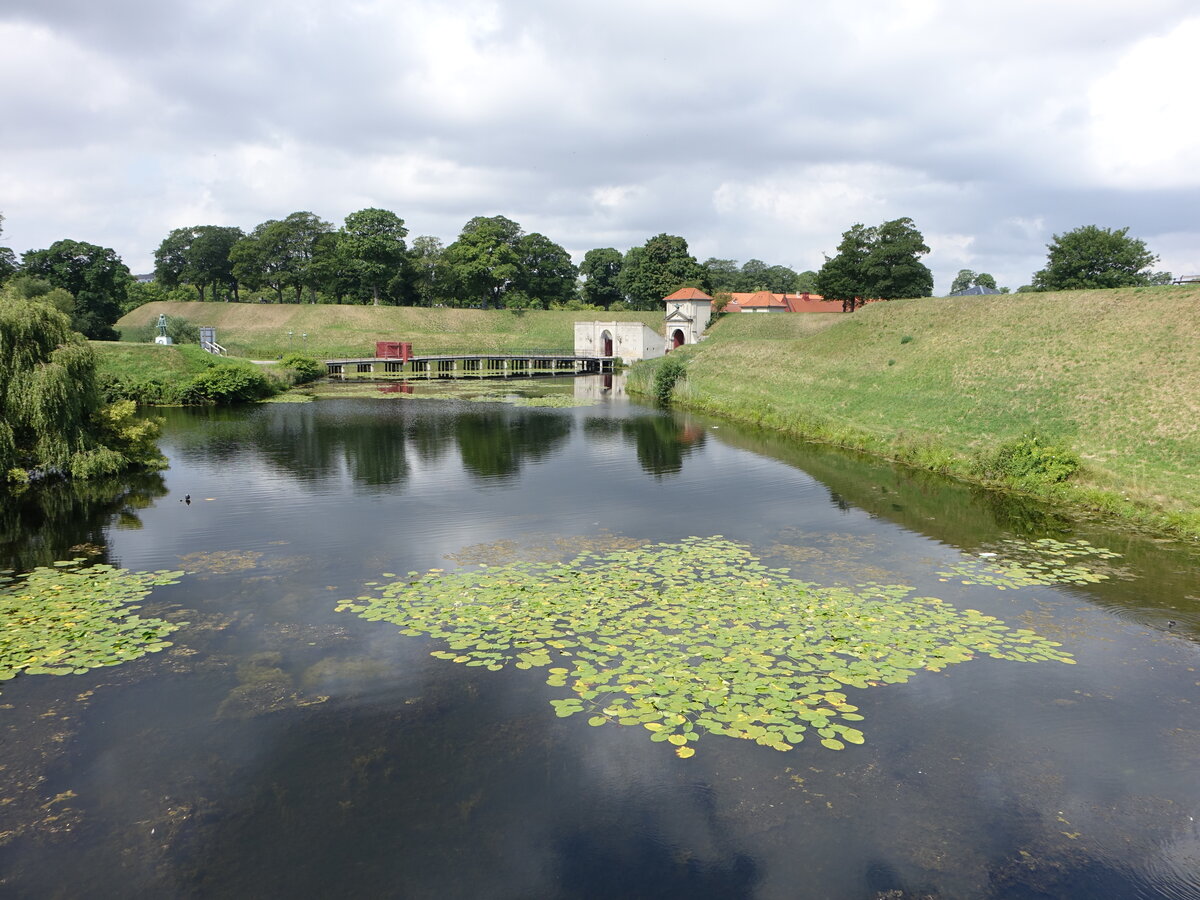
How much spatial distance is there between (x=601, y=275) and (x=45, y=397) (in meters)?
119

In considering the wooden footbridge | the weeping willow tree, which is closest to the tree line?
the wooden footbridge

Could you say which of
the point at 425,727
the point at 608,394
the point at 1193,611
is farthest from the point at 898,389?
the point at 425,727

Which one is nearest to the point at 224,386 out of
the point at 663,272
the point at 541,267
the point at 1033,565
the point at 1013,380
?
the point at 1013,380

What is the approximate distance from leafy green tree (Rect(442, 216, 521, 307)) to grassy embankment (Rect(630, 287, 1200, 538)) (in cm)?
5403

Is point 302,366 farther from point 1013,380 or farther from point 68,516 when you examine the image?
point 1013,380

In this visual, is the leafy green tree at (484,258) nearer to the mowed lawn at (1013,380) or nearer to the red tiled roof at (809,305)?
the red tiled roof at (809,305)

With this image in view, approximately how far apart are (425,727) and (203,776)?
10.4ft

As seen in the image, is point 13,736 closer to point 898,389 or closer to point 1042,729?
point 1042,729

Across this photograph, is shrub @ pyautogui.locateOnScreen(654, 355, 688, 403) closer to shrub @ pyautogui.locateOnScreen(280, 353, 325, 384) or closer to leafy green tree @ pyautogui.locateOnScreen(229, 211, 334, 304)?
shrub @ pyautogui.locateOnScreen(280, 353, 325, 384)

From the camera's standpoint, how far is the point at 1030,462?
2853 centimetres

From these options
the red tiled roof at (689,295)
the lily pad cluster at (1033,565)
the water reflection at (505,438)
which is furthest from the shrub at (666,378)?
the lily pad cluster at (1033,565)

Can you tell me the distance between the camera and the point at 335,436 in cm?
3994

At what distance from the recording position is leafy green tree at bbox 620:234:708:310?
104 m

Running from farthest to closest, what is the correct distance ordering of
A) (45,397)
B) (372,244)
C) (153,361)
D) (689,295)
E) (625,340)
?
(372,244) < (625,340) < (689,295) < (153,361) < (45,397)
